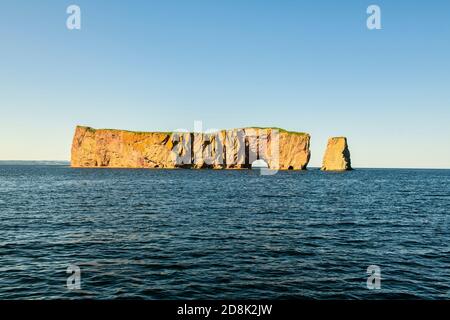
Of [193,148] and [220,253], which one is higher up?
[193,148]

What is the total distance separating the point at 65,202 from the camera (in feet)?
153

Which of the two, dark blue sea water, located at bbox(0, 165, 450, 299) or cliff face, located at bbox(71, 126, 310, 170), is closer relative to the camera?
dark blue sea water, located at bbox(0, 165, 450, 299)

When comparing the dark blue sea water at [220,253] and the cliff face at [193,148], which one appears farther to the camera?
the cliff face at [193,148]

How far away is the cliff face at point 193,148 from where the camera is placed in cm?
18512

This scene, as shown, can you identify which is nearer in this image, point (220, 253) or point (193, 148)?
point (220, 253)

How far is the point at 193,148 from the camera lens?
193 m

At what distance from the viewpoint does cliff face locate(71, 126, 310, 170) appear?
607ft

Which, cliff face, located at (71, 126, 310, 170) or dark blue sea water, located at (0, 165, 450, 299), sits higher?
cliff face, located at (71, 126, 310, 170)

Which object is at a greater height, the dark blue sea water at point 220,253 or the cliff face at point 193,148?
the cliff face at point 193,148
